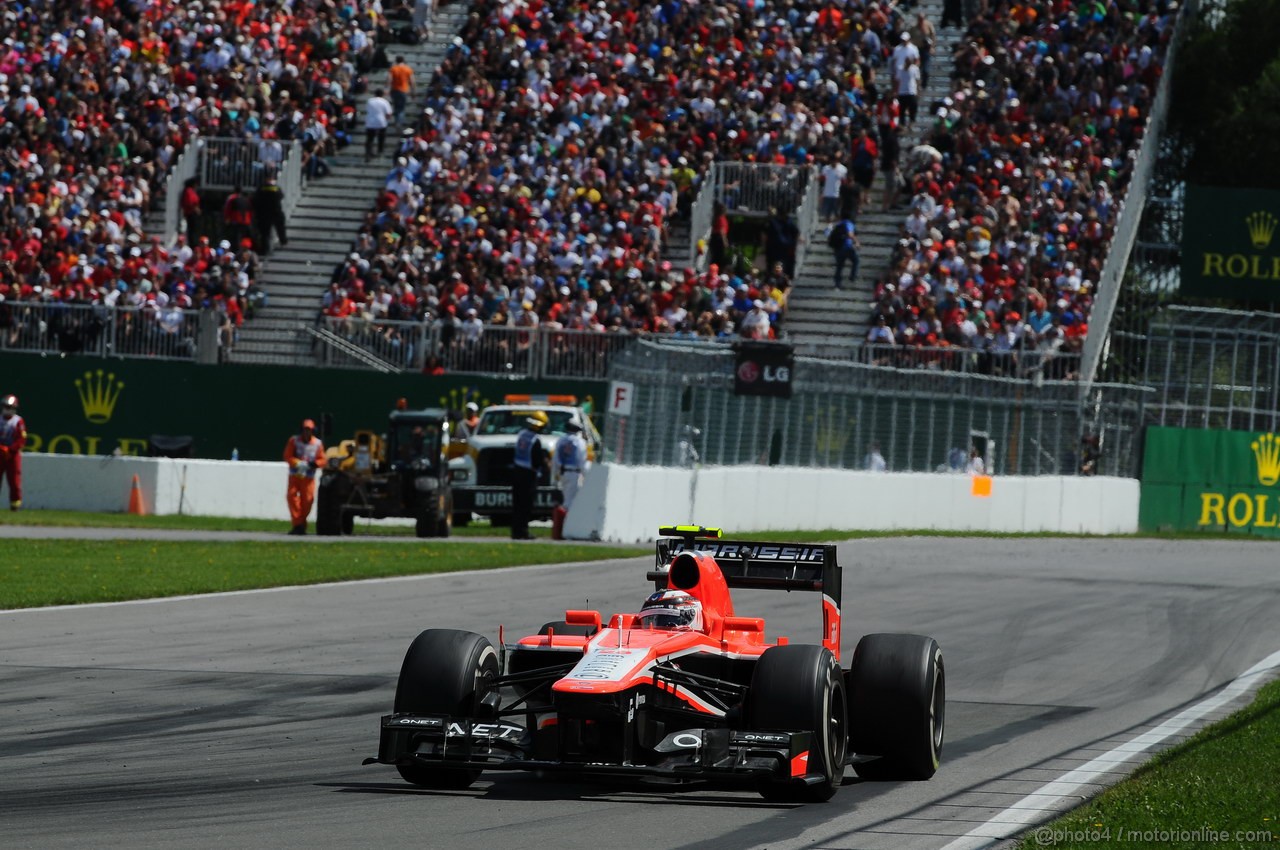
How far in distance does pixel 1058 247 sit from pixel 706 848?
30.0 meters

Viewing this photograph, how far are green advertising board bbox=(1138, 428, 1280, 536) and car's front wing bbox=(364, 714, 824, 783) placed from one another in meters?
28.9

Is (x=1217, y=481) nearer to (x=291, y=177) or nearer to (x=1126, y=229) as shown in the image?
(x=1126, y=229)

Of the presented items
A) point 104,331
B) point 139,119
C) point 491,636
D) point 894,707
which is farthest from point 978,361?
point 894,707

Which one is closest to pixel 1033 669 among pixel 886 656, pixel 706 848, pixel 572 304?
pixel 886 656

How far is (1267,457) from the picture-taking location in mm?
37000

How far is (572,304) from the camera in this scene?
36.7 m

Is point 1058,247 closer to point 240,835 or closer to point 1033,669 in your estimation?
point 1033,669

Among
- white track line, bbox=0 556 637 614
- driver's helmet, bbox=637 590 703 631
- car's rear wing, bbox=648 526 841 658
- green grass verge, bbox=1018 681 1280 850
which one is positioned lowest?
white track line, bbox=0 556 637 614

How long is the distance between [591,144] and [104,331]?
32.4 ft

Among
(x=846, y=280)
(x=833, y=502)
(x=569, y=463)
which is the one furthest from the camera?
(x=846, y=280)

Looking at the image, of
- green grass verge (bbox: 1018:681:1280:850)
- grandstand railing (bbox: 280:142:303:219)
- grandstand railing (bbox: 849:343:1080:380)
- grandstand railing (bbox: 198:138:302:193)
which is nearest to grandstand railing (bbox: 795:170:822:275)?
grandstand railing (bbox: 849:343:1080:380)

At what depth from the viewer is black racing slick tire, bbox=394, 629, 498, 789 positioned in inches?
356

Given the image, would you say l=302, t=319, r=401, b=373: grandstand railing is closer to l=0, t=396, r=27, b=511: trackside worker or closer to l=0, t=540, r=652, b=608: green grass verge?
l=0, t=396, r=27, b=511: trackside worker

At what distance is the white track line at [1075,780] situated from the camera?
317 inches
